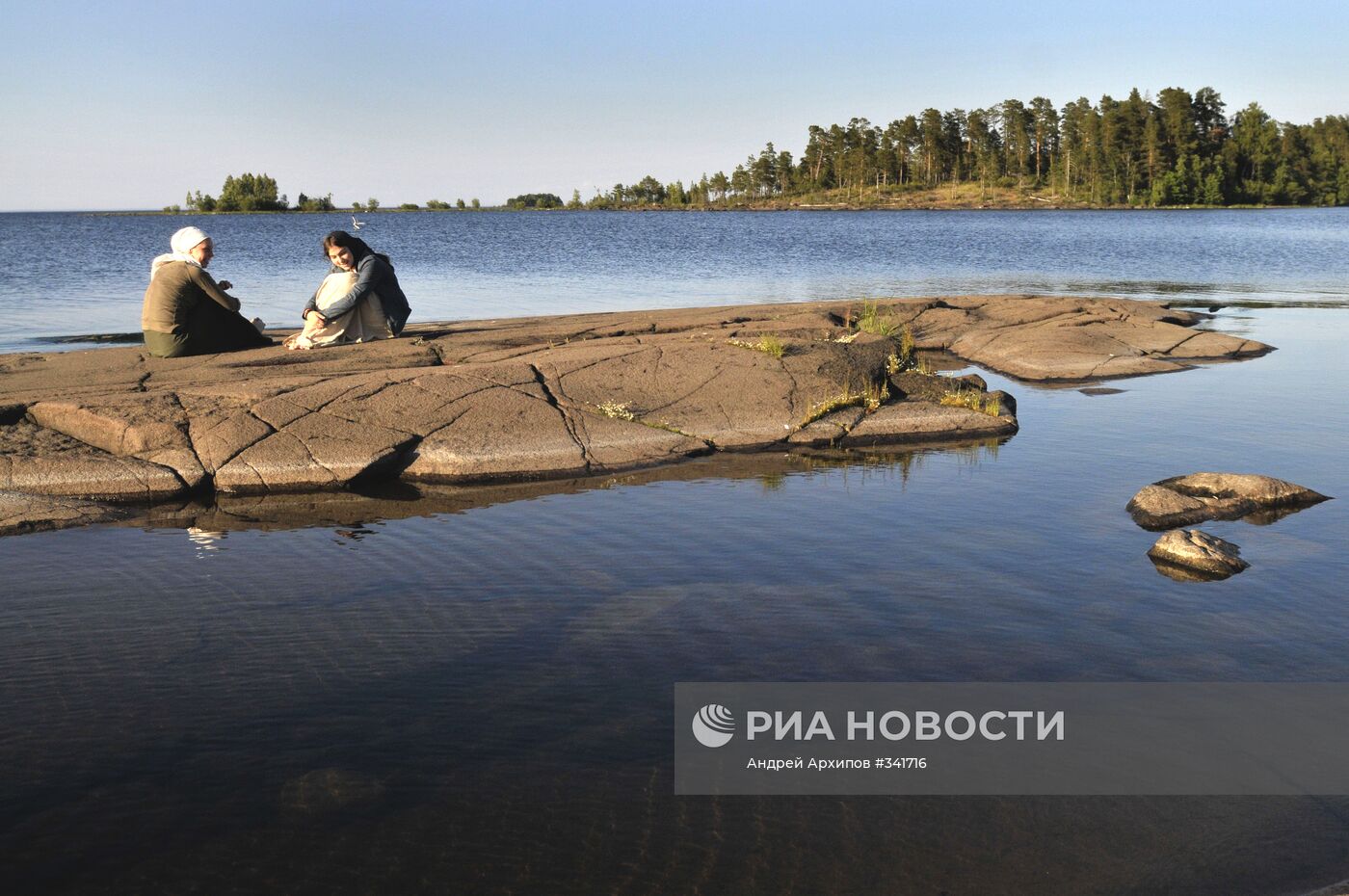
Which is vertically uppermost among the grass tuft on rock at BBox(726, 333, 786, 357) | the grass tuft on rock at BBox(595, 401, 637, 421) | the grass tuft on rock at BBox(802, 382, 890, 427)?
the grass tuft on rock at BBox(726, 333, 786, 357)

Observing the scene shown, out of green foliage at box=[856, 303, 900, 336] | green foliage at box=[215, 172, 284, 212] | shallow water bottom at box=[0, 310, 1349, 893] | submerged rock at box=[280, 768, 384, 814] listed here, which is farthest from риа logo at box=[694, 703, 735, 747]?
green foliage at box=[215, 172, 284, 212]

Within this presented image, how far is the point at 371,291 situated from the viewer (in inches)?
536

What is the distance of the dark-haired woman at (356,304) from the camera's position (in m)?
13.1

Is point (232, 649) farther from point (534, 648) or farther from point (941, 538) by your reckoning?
point (941, 538)

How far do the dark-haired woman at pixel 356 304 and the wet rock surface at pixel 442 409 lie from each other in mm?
426

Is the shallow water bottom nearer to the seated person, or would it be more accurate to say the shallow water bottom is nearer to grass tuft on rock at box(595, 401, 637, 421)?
grass tuft on rock at box(595, 401, 637, 421)

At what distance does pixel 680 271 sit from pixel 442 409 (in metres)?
31.4

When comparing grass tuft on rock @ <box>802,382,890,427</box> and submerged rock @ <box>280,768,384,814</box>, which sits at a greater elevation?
grass tuft on rock @ <box>802,382,890,427</box>

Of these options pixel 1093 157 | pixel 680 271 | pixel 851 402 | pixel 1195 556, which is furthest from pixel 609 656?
pixel 1093 157

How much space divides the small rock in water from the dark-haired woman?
9.16 meters

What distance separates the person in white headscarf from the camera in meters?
12.0

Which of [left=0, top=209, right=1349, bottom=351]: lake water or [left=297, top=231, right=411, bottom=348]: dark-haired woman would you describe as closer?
[left=297, top=231, right=411, bottom=348]: dark-haired woman

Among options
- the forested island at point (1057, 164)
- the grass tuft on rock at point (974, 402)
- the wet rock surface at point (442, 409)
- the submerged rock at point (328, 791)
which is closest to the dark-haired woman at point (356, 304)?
the wet rock surface at point (442, 409)

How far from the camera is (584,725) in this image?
536 centimetres
